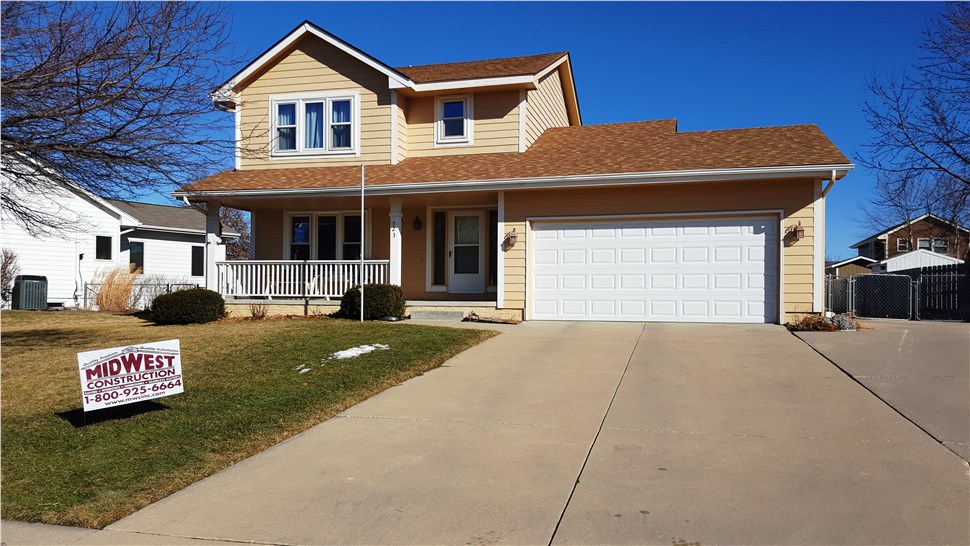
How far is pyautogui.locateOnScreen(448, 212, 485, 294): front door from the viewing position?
17.0 metres

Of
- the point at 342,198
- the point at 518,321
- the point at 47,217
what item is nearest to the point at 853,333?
the point at 518,321

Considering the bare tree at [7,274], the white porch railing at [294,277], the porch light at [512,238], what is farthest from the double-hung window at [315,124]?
the bare tree at [7,274]

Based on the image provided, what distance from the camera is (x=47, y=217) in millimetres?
13641

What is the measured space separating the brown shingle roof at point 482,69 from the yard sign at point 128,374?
38.0ft

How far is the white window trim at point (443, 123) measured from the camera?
57.2 ft

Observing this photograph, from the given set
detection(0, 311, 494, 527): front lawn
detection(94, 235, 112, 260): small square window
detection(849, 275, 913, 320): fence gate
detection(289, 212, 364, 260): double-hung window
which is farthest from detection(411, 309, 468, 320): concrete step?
detection(94, 235, 112, 260): small square window

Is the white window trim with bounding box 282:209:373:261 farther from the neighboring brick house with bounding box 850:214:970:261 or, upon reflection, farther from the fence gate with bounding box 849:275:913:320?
the neighboring brick house with bounding box 850:214:970:261

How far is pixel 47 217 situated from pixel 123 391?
8.61 metres

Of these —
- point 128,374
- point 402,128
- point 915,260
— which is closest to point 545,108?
point 402,128

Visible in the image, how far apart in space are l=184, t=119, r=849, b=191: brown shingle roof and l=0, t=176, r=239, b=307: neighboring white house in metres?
7.55

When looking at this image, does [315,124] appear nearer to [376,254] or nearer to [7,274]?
[376,254]

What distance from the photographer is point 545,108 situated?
19.2 metres

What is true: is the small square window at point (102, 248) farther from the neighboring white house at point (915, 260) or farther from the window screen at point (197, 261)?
the neighboring white house at point (915, 260)

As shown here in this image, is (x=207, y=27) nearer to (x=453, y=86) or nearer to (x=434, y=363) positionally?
(x=434, y=363)
